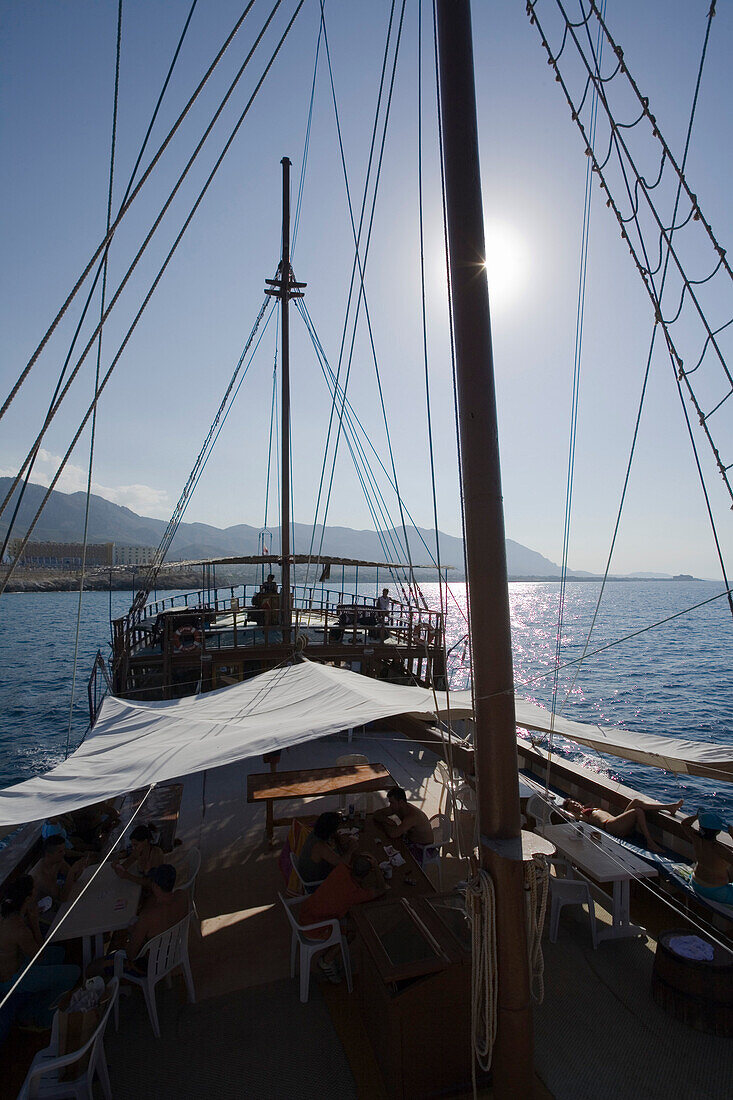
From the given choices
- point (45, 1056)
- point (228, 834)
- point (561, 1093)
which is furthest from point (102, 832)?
point (561, 1093)

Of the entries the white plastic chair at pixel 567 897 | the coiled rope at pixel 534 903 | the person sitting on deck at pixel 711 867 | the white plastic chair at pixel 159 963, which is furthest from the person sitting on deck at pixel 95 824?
the person sitting on deck at pixel 711 867

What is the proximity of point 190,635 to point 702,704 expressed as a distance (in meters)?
28.0

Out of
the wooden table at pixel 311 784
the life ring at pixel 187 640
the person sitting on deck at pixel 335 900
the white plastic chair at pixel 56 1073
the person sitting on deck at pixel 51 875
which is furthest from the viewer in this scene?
the life ring at pixel 187 640

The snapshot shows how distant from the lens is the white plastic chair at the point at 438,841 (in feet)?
20.6

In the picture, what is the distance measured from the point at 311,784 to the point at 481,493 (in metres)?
5.24

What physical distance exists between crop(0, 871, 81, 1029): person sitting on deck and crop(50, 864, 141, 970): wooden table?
0.20 m

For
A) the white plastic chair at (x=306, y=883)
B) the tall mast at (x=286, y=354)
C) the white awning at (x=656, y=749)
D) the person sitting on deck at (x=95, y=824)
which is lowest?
the person sitting on deck at (x=95, y=824)

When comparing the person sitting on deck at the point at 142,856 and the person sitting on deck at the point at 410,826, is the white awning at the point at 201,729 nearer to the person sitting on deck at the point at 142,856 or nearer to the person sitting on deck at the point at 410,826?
the person sitting on deck at the point at 142,856

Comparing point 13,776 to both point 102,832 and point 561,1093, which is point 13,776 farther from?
point 561,1093

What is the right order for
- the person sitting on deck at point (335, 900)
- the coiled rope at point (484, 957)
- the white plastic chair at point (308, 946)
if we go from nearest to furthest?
1. the coiled rope at point (484, 957)
2. the white plastic chair at point (308, 946)
3. the person sitting on deck at point (335, 900)

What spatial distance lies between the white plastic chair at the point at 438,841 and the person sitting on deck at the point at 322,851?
1.27 metres

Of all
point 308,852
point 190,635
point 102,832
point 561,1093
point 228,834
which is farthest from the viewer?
point 190,635

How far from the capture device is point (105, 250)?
3.81 m

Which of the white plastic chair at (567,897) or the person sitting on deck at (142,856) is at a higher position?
the person sitting on deck at (142,856)
